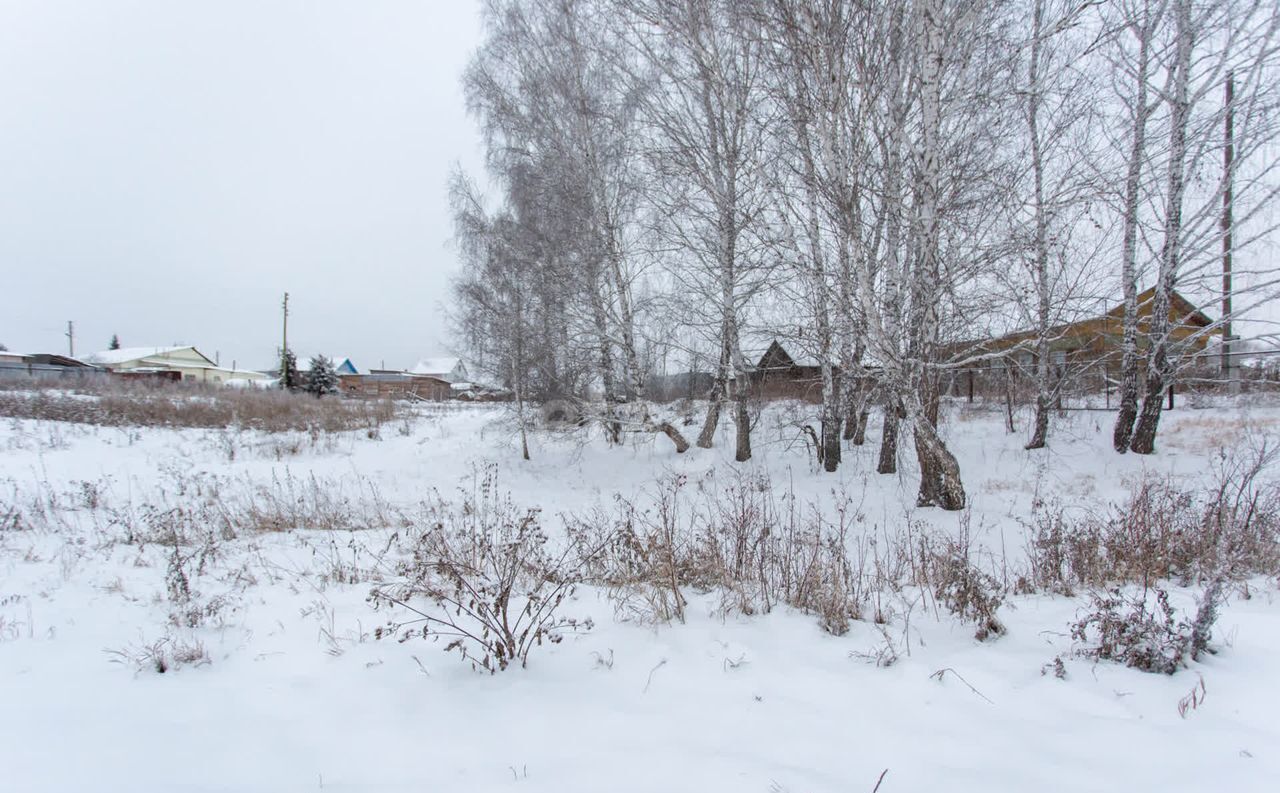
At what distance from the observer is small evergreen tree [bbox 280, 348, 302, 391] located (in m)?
31.6

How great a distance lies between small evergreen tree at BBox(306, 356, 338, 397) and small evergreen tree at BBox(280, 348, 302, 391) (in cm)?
89

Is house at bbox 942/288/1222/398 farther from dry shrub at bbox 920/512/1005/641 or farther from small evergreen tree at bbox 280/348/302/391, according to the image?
small evergreen tree at bbox 280/348/302/391

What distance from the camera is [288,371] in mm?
33031

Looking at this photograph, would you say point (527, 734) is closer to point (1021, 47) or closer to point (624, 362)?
point (1021, 47)

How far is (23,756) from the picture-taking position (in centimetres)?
180

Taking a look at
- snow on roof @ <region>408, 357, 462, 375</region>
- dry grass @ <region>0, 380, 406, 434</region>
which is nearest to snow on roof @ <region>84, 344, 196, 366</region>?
snow on roof @ <region>408, 357, 462, 375</region>

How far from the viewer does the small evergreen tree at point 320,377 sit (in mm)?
31531

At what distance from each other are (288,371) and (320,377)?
9.92ft

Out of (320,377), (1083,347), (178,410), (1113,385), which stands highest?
(320,377)

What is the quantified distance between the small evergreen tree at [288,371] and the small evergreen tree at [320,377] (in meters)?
0.89

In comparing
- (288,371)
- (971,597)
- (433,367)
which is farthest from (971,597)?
(433,367)

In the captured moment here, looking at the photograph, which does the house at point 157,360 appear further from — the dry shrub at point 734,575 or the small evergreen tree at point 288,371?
the dry shrub at point 734,575

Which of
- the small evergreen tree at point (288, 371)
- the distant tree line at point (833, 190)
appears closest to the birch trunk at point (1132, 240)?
the distant tree line at point (833, 190)

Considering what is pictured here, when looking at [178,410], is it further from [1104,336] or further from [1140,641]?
[1104,336]
